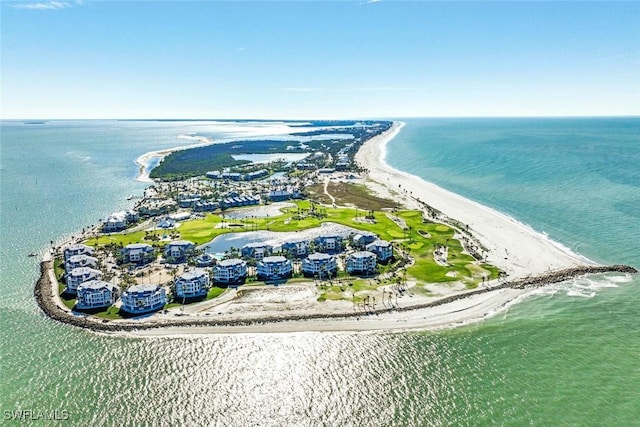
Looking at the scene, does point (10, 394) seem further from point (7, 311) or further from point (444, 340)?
point (444, 340)

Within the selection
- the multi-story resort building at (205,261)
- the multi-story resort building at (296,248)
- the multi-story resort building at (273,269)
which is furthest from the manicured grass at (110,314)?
the multi-story resort building at (296,248)

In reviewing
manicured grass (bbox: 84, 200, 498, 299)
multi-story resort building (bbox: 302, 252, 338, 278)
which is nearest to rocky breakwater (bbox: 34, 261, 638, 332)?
manicured grass (bbox: 84, 200, 498, 299)

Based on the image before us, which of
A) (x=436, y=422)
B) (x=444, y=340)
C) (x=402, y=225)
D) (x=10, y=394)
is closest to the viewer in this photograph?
(x=436, y=422)

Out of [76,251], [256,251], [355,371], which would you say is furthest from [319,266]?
[76,251]

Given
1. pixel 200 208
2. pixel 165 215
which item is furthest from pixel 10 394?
pixel 200 208

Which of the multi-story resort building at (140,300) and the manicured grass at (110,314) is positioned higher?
the multi-story resort building at (140,300)

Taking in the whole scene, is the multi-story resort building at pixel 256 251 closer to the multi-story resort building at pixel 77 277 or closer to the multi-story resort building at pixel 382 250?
the multi-story resort building at pixel 382 250
